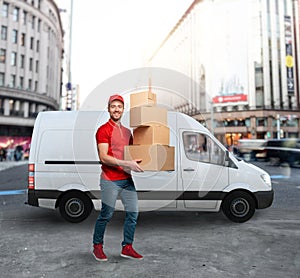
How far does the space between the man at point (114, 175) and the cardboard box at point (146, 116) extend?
0.78ft

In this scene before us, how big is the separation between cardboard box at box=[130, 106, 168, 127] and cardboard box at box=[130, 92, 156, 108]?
0.13 metres

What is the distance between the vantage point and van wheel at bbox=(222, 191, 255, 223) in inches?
210

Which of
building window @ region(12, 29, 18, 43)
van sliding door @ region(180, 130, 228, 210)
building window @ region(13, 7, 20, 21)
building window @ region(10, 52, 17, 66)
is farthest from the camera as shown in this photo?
building window @ region(13, 7, 20, 21)

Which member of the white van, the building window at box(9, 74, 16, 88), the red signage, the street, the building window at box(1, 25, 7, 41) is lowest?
the street

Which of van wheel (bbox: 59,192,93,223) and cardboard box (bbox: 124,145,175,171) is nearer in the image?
cardboard box (bbox: 124,145,175,171)

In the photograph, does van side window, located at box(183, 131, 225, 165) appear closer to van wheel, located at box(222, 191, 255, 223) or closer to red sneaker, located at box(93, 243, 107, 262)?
van wheel, located at box(222, 191, 255, 223)

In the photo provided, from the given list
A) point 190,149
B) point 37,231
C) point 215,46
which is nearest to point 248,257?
point 190,149

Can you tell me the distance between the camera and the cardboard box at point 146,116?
11.8 feet

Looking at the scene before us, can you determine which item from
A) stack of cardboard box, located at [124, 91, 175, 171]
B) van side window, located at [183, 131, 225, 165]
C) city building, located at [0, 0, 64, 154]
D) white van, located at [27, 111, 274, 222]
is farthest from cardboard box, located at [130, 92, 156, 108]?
city building, located at [0, 0, 64, 154]

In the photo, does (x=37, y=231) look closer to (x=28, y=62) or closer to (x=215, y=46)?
(x=28, y=62)

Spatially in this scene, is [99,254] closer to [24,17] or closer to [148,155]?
[148,155]

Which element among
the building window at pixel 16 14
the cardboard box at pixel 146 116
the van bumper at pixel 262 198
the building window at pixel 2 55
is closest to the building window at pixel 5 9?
the building window at pixel 16 14

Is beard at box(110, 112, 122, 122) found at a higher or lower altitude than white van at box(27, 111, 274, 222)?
higher

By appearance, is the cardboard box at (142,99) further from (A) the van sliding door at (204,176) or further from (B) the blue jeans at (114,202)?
(A) the van sliding door at (204,176)
